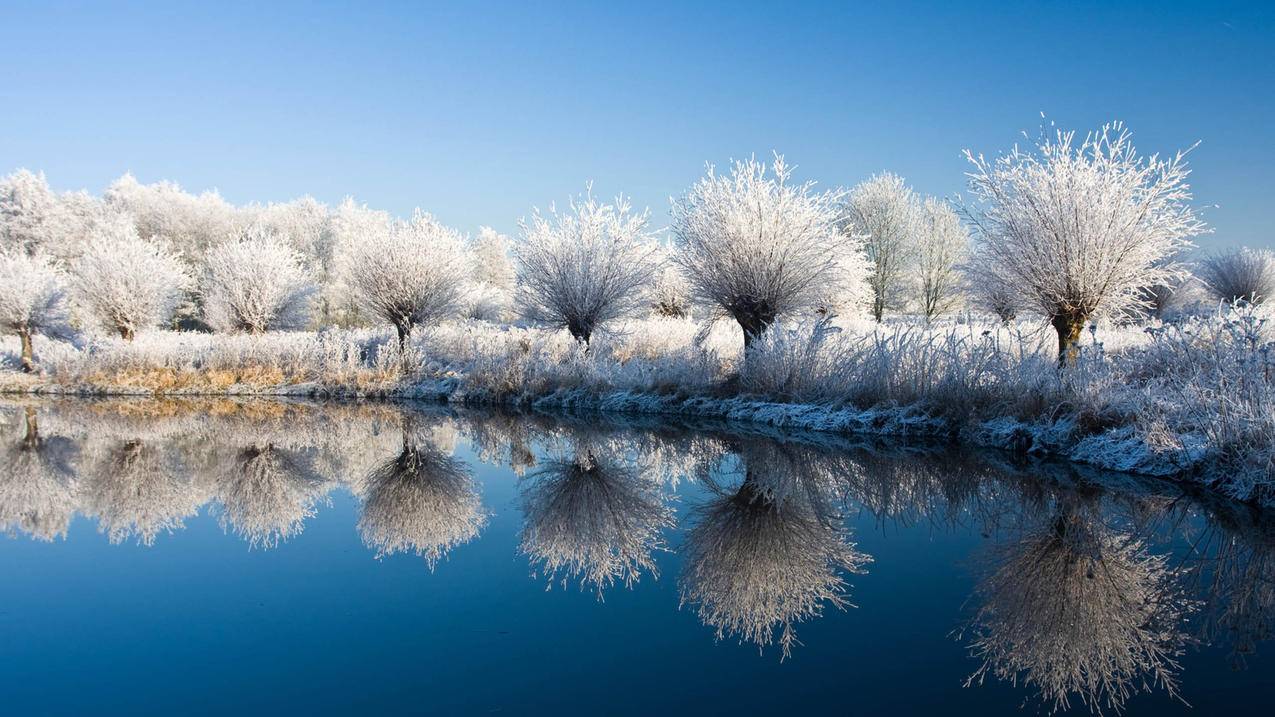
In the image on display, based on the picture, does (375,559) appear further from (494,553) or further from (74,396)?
(74,396)

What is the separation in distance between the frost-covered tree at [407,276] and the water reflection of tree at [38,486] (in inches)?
405

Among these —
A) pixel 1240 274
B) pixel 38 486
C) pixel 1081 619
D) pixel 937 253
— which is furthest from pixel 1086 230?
pixel 1240 274

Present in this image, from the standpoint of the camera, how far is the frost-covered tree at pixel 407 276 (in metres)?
→ 22.0

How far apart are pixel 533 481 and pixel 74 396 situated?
62.2 feet

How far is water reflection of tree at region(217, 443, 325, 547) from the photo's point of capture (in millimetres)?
6715

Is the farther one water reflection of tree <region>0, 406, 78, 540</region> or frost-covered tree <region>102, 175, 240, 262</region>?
frost-covered tree <region>102, 175, 240, 262</region>

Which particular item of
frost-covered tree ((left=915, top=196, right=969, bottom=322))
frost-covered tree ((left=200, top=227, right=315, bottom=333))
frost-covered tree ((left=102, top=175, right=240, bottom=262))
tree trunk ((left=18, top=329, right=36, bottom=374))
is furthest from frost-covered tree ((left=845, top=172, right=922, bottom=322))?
frost-covered tree ((left=102, top=175, right=240, bottom=262))

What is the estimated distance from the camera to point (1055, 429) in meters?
8.95

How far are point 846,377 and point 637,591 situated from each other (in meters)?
8.37

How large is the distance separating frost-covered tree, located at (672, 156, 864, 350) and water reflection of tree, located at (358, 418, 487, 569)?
719 centimetres

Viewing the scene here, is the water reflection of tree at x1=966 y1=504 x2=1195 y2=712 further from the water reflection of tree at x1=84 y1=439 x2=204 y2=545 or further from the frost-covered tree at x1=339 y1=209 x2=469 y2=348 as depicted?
the frost-covered tree at x1=339 y1=209 x2=469 y2=348

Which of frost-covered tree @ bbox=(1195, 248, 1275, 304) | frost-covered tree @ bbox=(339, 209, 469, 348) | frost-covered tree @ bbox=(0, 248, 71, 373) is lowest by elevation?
frost-covered tree @ bbox=(0, 248, 71, 373)

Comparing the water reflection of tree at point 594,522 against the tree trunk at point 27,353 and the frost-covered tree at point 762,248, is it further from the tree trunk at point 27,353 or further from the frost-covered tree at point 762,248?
the tree trunk at point 27,353

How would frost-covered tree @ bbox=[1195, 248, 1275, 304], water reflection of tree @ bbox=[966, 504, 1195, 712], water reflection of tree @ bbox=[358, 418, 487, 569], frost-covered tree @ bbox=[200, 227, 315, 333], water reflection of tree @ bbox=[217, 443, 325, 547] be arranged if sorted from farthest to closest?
frost-covered tree @ bbox=[1195, 248, 1275, 304] < frost-covered tree @ bbox=[200, 227, 315, 333] < water reflection of tree @ bbox=[217, 443, 325, 547] < water reflection of tree @ bbox=[358, 418, 487, 569] < water reflection of tree @ bbox=[966, 504, 1195, 712]
